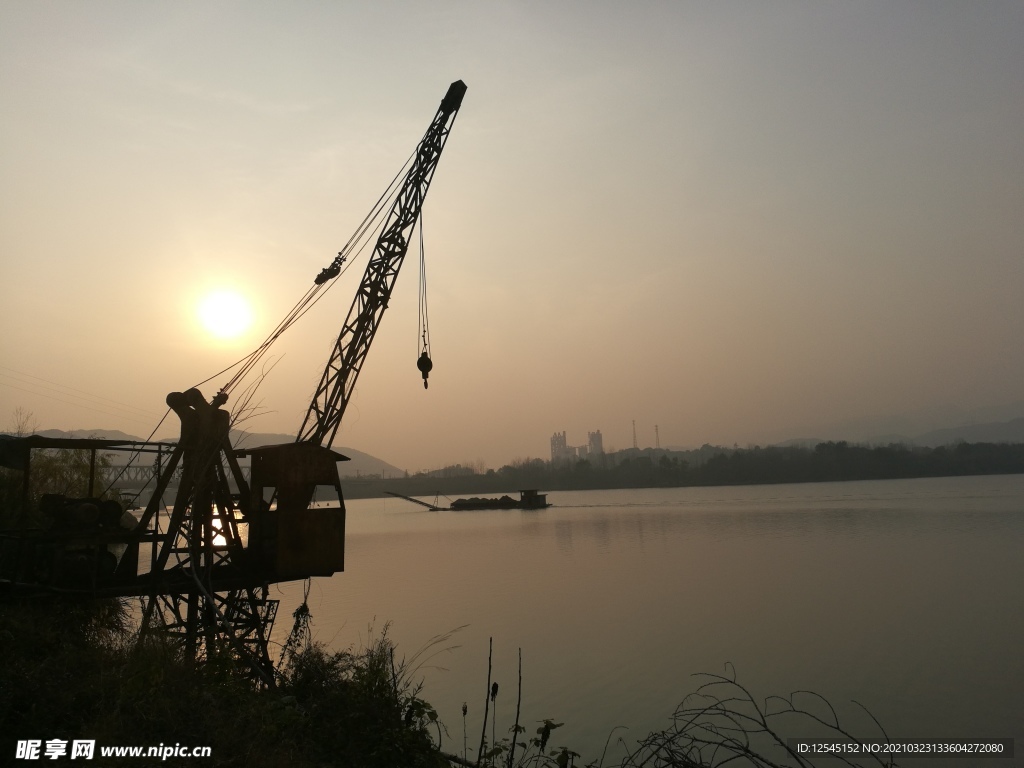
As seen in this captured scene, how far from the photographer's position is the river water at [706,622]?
1585 cm

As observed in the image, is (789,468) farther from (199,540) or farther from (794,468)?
(199,540)

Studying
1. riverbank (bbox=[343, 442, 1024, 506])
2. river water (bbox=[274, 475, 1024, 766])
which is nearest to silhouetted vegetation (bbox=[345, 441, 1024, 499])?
riverbank (bbox=[343, 442, 1024, 506])

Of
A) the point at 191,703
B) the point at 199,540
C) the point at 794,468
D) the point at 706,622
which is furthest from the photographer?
the point at 794,468

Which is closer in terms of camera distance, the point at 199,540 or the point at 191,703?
the point at 191,703

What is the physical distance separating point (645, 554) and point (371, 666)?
115 ft

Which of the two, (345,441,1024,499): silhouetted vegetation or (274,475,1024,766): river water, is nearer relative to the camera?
(274,475,1024,766): river water

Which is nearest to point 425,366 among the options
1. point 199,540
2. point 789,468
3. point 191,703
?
point 199,540

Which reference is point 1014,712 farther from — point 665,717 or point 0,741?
point 0,741

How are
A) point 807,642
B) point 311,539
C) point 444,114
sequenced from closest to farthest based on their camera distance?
1. point 311,539
2. point 807,642
3. point 444,114

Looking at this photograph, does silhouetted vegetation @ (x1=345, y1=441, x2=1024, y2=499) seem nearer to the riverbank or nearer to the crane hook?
the riverbank

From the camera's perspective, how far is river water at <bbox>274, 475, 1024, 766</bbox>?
52.0 ft

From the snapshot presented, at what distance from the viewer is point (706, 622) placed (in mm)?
24578

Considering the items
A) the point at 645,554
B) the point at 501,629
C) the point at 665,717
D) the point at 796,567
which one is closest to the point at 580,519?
the point at 645,554

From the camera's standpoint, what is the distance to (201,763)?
7855 millimetres
